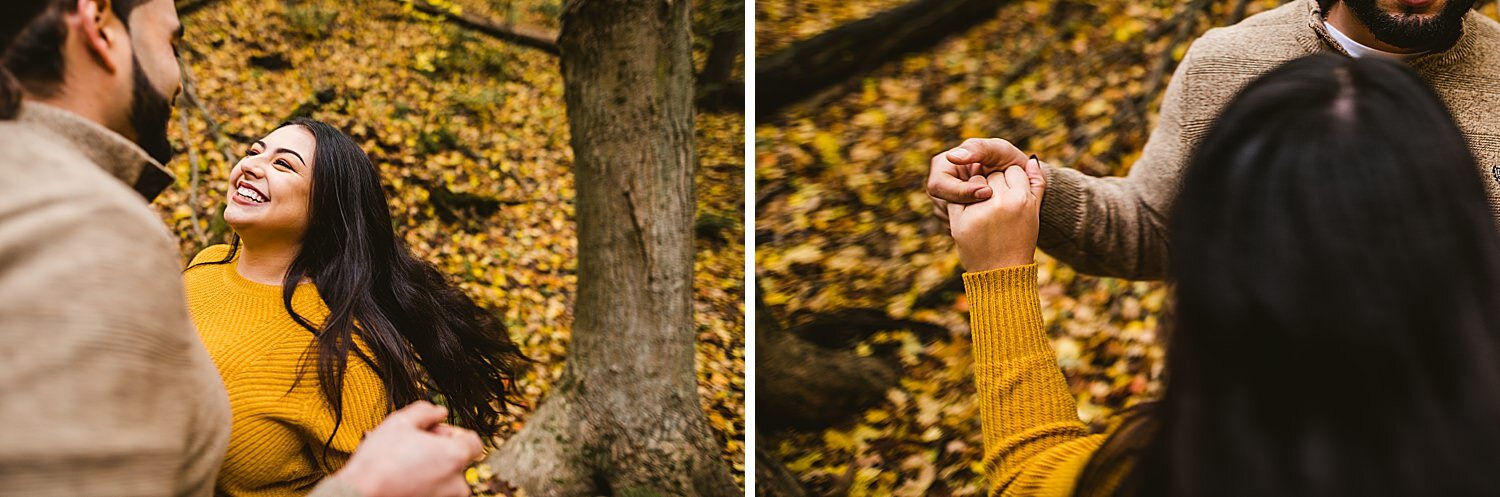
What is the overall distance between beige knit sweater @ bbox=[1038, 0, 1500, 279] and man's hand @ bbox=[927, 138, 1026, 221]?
23 centimetres

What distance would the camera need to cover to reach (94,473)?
2.98 feet

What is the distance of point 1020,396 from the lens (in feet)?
4.28

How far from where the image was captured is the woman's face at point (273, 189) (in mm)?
1938

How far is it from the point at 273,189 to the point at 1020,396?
168 centimetres

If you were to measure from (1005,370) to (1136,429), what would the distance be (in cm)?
22

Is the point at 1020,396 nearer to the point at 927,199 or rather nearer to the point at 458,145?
the point at 927,199

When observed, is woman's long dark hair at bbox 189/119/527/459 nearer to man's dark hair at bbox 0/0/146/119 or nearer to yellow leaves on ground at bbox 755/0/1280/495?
man's dark hair at bbox 0/0/146/119

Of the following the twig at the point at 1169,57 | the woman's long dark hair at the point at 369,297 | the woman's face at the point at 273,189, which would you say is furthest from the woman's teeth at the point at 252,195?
the twig at the point at 1169,57

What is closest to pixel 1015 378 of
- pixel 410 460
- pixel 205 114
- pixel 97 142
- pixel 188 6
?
pixel 410 460

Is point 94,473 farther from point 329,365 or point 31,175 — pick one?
point 329,365

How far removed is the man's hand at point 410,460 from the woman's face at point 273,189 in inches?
35.6

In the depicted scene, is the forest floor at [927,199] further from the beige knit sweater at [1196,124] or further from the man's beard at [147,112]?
the man's beard at [147,112]

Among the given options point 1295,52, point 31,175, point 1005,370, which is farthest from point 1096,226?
point 31,175

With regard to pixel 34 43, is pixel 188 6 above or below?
below
